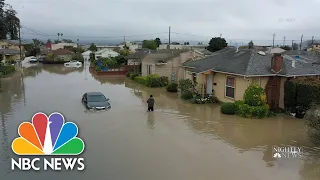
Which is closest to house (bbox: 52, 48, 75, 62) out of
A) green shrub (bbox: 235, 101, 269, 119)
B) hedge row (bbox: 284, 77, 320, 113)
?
green shrub (bbox: 235, 101, 269, 119)

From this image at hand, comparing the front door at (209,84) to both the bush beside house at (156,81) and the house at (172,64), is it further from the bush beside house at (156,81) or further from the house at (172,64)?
the bush beside house at (156,81)

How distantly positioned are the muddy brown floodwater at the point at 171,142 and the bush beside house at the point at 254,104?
587 mm

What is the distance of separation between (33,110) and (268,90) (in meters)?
15.9

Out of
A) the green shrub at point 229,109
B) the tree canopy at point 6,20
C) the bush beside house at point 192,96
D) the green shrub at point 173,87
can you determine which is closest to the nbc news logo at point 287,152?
the green shrub at point 229,109

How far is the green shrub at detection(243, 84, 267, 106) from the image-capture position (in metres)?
19.0

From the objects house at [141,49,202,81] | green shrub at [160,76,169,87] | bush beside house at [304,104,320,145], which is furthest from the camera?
house at [141,49,202,81]

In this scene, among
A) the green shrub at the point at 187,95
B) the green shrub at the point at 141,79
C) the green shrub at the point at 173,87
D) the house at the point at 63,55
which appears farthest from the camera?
the house at the point at 63,55

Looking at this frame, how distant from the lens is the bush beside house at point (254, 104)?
1888 centimetres

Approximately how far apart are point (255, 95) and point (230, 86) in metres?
3.83

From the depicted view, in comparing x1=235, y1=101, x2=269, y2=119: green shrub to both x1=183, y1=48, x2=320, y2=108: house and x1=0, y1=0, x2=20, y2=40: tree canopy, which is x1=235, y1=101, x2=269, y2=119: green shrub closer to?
x1=183, y1=48, x2=320, y2=108: house

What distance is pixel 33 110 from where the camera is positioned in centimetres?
2097

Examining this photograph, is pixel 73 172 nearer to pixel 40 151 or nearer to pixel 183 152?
pixel 40 151

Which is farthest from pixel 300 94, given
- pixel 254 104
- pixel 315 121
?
pixel 315 121

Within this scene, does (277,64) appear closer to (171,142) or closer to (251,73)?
(251,73)
